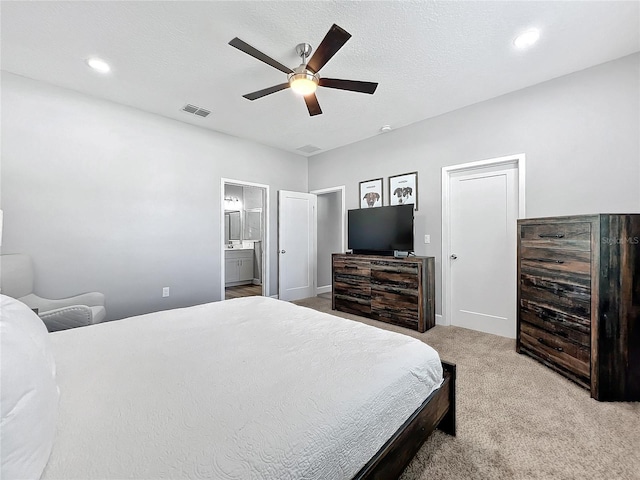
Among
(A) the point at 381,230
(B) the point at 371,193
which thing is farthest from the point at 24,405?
(B) the point at 371,193

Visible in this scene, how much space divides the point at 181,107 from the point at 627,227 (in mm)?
4461

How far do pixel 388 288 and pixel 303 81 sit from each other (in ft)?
8.64

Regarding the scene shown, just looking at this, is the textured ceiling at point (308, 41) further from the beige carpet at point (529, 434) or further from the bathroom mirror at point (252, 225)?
the bathroom mirror at point (252, 225)

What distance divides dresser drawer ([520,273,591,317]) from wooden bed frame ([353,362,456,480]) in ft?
4.58

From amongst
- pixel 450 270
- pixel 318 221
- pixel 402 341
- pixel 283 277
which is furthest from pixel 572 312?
pixel 318 221

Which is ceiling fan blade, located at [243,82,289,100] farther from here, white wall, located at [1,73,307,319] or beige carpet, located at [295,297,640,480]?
beige carpet, located at [295,297,640,480]

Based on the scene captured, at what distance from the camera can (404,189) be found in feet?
13.1

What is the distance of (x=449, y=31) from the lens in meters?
2.11

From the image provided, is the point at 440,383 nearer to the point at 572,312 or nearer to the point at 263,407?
the point at 263,407

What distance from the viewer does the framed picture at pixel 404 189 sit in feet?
12.8

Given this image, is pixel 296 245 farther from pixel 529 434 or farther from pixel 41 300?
pixel 529 434

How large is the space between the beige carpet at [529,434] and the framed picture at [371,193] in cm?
261

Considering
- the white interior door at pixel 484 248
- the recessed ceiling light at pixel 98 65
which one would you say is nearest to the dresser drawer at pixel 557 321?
the white interior door at pixel 484 248

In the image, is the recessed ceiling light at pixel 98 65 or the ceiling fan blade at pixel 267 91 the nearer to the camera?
the ceiling fan blade at pixel 267 91
